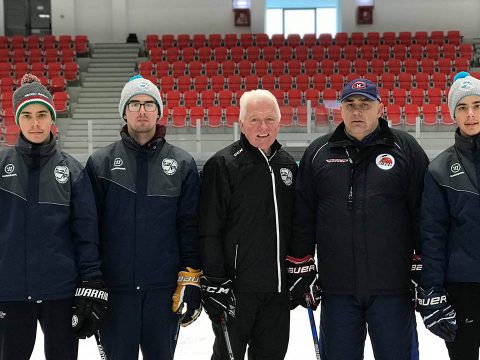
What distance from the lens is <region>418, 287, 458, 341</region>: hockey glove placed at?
2471 mm

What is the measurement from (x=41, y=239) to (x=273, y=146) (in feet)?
3.72

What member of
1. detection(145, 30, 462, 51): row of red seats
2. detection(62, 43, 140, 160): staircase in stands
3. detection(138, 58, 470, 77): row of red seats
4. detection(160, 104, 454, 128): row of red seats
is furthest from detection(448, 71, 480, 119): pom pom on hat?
detection(145, 30, 462, 51): row of red seats

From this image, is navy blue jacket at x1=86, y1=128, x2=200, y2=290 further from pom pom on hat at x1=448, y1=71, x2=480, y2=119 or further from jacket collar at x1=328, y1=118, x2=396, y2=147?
pom pom on hat at x1=448, y1=71, x2=480, y2=119

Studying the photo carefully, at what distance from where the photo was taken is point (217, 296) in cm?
265

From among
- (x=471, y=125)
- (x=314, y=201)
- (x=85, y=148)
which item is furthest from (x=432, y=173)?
(x=85, y=148)

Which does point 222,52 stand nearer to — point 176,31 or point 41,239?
point 176,31

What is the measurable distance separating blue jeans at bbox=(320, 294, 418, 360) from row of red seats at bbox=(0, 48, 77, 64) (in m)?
13.5

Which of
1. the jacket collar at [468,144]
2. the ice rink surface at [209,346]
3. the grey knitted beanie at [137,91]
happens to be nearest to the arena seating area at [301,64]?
the ice rink surface at [209,346]

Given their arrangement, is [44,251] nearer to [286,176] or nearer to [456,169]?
[286,176]

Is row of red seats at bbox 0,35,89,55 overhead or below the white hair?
overhead

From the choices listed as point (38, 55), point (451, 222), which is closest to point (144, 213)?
point (451, 222)

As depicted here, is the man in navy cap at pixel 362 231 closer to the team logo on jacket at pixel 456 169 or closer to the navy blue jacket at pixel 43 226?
the team logo on jacket at pixel 456 169

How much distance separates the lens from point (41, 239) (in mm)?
2453

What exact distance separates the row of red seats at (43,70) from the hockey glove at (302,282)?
1241cm
